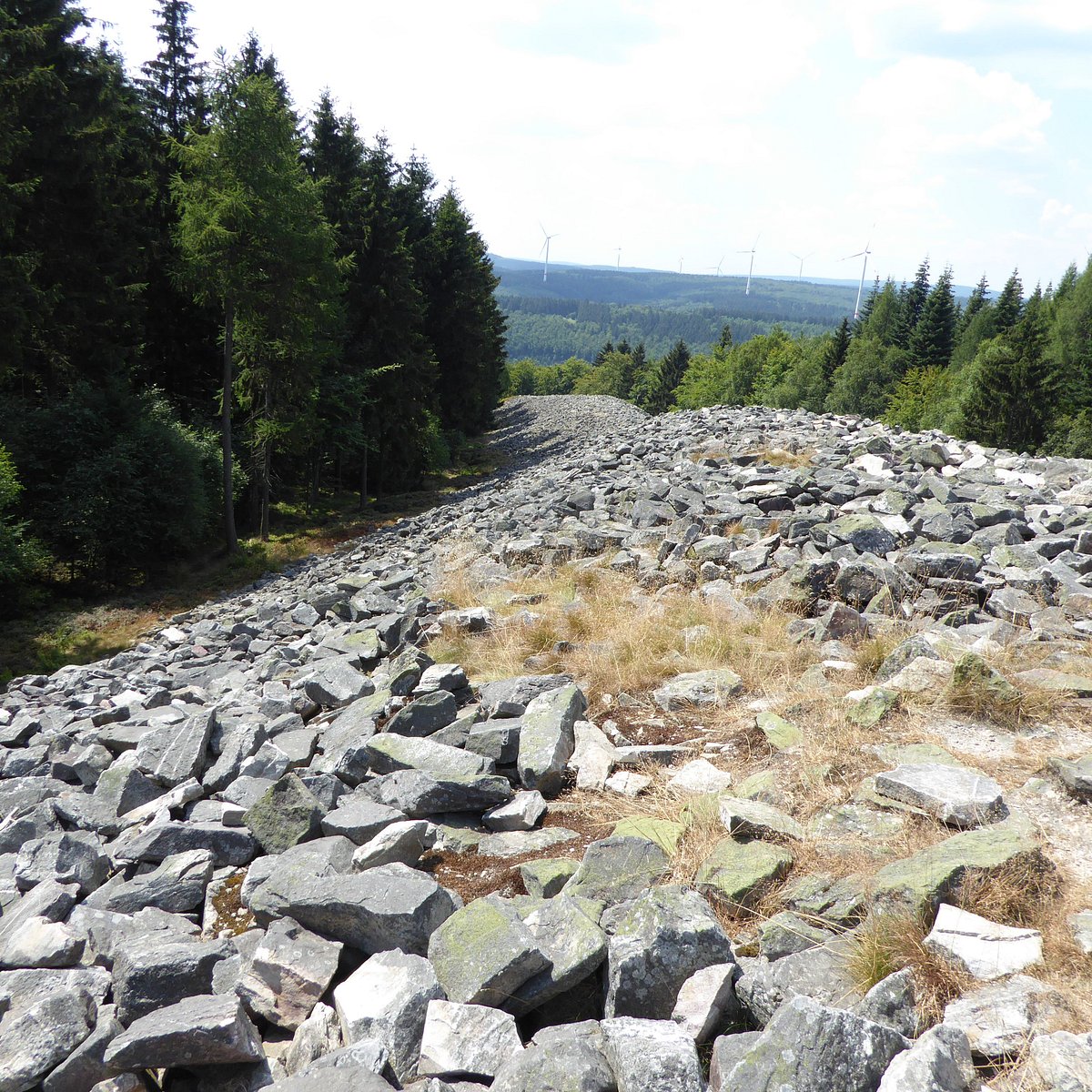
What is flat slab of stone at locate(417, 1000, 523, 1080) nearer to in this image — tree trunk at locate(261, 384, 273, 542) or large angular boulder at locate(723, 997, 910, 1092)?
large angular boulder at locate(723, 997, 910, 1092)

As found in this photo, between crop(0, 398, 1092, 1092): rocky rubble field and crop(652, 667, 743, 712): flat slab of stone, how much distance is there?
3 cm

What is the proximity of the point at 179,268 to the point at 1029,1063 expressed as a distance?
2382 centimetres

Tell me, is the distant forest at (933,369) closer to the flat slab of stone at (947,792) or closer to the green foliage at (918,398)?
the green foliage at (918,398)

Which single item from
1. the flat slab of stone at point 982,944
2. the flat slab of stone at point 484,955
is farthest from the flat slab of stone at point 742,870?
the flat slab of stone at point 484,955

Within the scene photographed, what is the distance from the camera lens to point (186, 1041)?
2857 mm

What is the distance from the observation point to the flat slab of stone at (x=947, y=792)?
376cm

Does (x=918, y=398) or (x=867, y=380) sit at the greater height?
(x=867, y=380)

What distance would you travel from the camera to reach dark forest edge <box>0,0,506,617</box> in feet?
63.4

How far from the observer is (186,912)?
4.20 meters

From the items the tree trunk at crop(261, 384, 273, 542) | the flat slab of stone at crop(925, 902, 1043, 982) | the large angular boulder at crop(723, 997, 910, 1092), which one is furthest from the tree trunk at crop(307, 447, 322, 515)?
the large angular boulder at crop(723, 997, 910, 1092)

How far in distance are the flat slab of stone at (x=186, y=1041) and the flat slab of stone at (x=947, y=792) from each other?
314 cm

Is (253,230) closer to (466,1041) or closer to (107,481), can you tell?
(107,481)

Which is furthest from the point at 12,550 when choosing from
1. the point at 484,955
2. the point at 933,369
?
the point at 933,369

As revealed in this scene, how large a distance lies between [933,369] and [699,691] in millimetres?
71313
